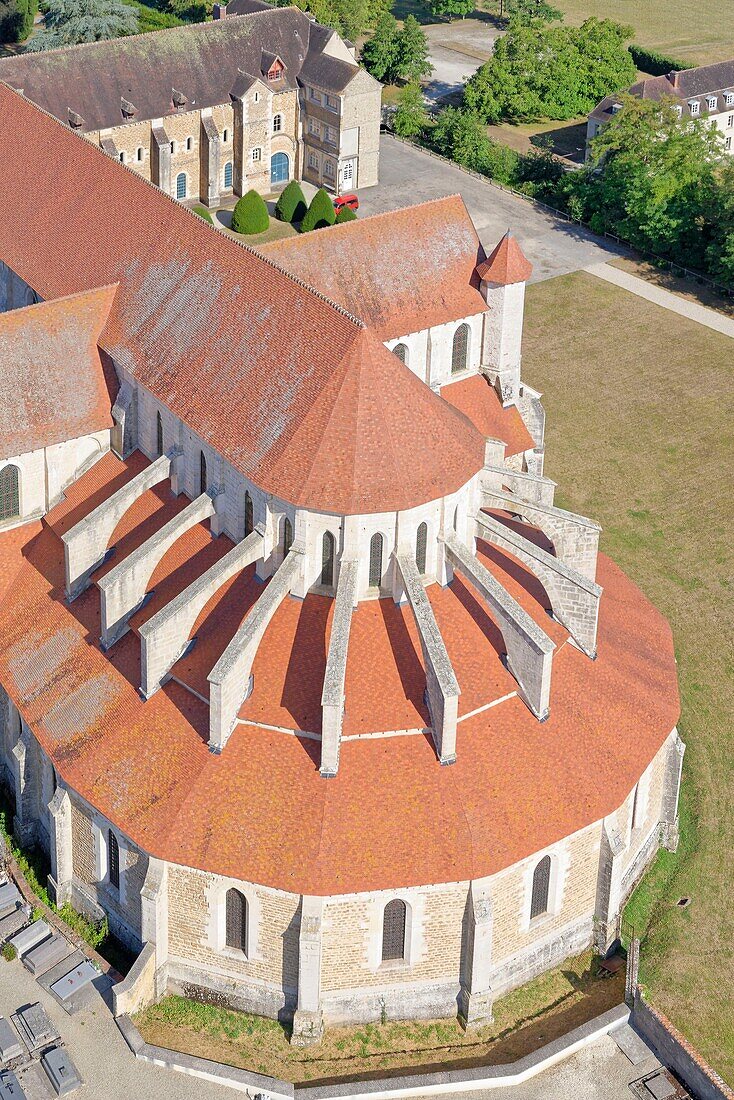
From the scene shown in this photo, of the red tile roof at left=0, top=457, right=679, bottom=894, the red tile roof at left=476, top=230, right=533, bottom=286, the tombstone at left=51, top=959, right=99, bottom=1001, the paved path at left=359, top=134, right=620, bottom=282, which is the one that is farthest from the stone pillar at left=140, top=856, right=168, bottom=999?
the paved path at left=359, top=134, right=620, bottom=282

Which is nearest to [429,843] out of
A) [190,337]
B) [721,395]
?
[190,337]

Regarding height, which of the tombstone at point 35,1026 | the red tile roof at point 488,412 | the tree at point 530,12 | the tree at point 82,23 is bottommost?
the tombstone at point 35,1026

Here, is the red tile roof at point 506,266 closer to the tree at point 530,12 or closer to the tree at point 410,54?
the tree at point 410,54

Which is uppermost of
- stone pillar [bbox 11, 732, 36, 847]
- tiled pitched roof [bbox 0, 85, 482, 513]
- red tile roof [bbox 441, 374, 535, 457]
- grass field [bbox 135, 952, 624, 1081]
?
tiled pitched roof [bbox 0, 85, 482, 513]

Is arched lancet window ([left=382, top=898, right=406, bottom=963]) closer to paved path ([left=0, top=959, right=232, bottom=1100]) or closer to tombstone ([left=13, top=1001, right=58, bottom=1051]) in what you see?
paved path ([left=0, top=959, right=232, bottom=1100])

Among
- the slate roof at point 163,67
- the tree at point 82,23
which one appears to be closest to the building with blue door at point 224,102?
the slate roof at point 163,67
